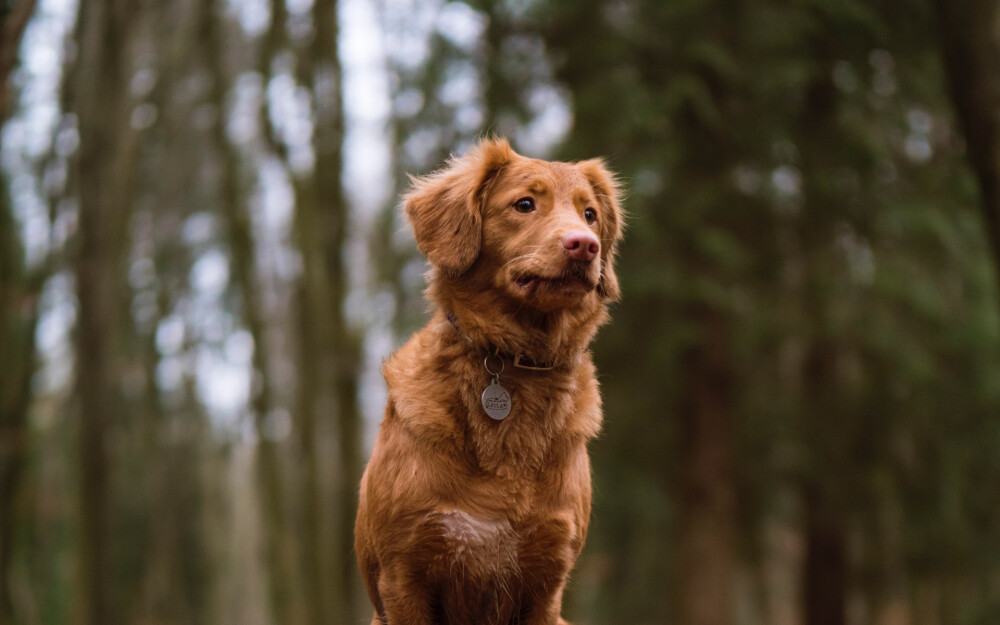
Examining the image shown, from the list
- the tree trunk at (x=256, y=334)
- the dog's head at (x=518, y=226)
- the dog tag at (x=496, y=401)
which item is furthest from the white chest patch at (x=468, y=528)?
the tree trunk at (x=256, y=334)

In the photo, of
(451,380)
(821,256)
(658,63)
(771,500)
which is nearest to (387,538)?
(451,380)

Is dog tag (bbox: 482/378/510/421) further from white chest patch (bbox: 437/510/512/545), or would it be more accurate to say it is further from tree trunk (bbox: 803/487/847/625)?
tree trunk (bbox: 803/487/847/625)

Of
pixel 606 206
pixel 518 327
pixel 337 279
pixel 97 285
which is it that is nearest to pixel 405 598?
pixel 518 327

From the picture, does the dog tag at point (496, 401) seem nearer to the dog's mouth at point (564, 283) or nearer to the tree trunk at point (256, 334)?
the dog's mouth at point (564, 283)

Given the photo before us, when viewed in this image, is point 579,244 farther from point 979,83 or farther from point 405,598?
point 979,83

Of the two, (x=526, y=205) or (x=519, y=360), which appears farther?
(x=526, y=205)

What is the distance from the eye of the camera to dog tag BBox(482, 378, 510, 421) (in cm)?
346

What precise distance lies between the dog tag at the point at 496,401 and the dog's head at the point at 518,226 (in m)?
0.35

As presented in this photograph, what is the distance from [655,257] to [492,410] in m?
7.46

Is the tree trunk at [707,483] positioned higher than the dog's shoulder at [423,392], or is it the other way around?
the dog's shoulder at [423,392]

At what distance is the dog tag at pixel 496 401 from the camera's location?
3463mm

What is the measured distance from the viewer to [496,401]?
11.5ft

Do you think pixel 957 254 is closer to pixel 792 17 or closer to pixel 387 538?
pixel 792 17

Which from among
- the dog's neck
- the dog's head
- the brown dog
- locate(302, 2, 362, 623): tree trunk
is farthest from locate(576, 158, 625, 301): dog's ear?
locate(302, 2, 362, 623): tree trunk
